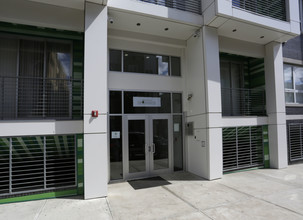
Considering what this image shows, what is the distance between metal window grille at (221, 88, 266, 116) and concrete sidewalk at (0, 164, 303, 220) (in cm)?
310

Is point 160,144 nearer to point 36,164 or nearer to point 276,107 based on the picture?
point 36,164

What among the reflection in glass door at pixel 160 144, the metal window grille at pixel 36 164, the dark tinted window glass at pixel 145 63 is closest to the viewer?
the metal window grille at pixel 36 164

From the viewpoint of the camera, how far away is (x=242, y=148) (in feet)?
23.5

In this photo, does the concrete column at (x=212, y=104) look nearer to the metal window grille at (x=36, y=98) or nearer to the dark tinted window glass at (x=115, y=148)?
the dark tinted window glass at (x=115, y=148)

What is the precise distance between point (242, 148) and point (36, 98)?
24.2 ft

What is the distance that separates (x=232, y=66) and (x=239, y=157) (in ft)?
13.5

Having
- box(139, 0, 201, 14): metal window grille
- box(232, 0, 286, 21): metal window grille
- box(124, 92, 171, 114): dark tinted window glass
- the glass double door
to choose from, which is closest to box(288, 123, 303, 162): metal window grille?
box(232, 0, 286, 21): metal window grille

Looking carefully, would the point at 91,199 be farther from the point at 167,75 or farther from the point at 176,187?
the point at 167,75

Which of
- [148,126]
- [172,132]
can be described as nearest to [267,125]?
[172,132]

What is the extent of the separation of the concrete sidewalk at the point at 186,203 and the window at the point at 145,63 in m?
3.86

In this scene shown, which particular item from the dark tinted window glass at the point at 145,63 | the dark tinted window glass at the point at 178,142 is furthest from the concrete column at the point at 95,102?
the dark tinted window glass at the point at 178,142

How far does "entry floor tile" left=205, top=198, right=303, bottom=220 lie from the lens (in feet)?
11.8

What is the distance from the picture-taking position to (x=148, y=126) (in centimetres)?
654

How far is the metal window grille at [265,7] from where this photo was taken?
6.43 metres
